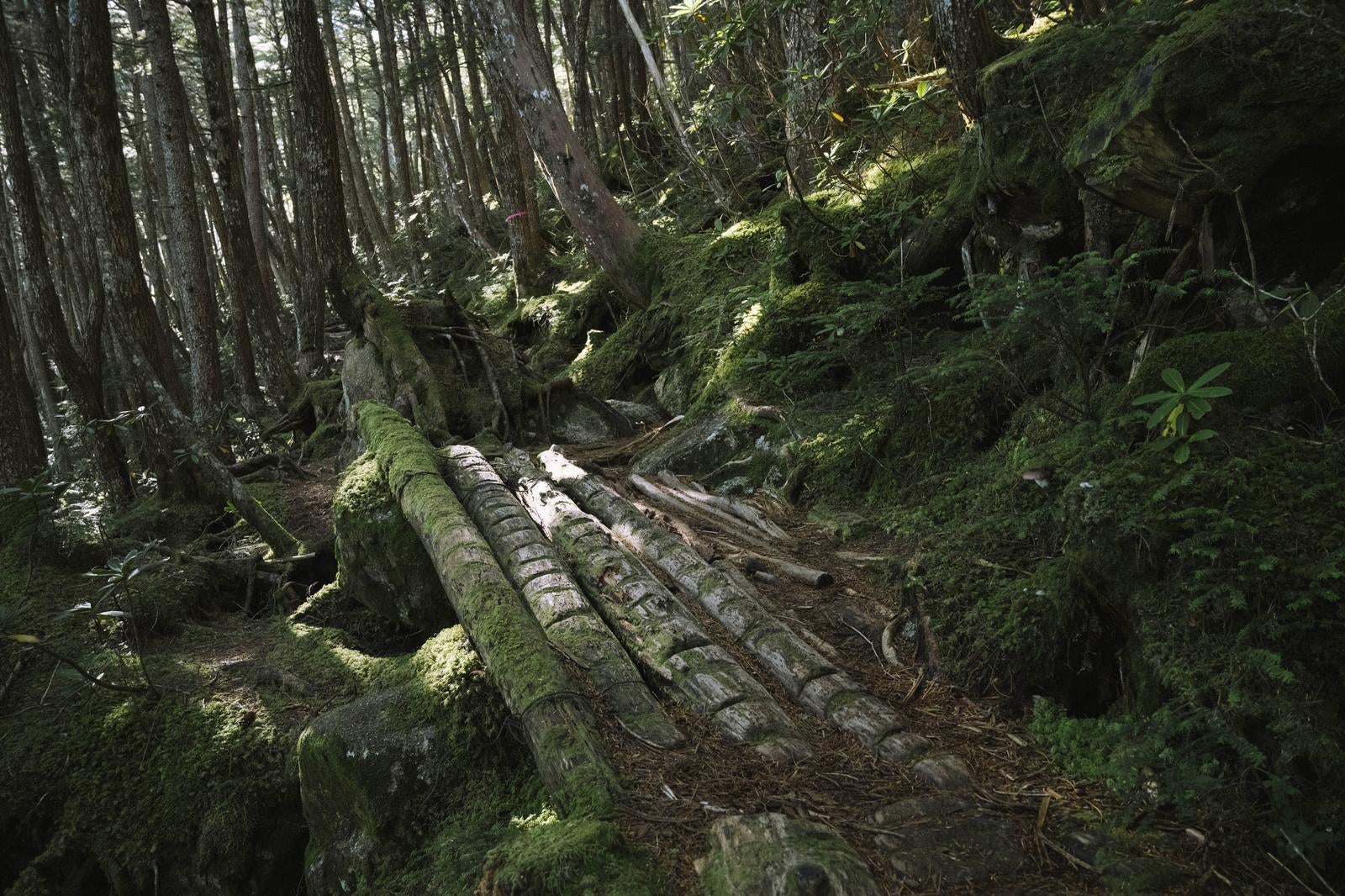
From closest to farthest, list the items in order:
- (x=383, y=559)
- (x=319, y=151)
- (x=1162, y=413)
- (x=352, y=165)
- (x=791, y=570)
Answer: (x=1162, y=413)
(x=791, y=570)
(x=383, y=559)
(x=319, y=151)
(x=352, y=165)

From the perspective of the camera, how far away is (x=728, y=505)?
577 centimetres

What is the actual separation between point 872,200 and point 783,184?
3055 mm

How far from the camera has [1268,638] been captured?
2668 mm

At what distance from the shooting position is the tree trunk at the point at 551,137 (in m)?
9.66

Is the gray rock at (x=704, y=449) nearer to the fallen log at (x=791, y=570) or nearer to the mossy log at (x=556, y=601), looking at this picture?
the mossy log at (x=556, y=601)

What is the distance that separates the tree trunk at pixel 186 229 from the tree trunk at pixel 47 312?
6.28 ft

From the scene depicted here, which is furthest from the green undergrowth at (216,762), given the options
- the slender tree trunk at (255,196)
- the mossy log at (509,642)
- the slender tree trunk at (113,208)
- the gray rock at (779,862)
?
the slender tree trunk at (255,196)

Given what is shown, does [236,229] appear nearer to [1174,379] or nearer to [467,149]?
[467,149]

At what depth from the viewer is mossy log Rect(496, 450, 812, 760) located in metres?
3.18

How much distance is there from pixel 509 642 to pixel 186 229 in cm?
934

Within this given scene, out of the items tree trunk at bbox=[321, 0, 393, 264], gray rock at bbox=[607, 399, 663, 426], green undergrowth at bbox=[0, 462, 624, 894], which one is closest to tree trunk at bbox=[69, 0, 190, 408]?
green undergrowth at bbox=[0, 462, 624, 894]

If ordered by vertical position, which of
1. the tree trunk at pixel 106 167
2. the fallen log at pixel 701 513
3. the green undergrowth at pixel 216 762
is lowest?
the green undergrowth at pixel 216 762

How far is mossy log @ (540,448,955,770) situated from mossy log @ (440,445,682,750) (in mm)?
610

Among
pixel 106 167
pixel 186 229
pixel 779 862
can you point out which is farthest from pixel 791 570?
pixel 186 229
